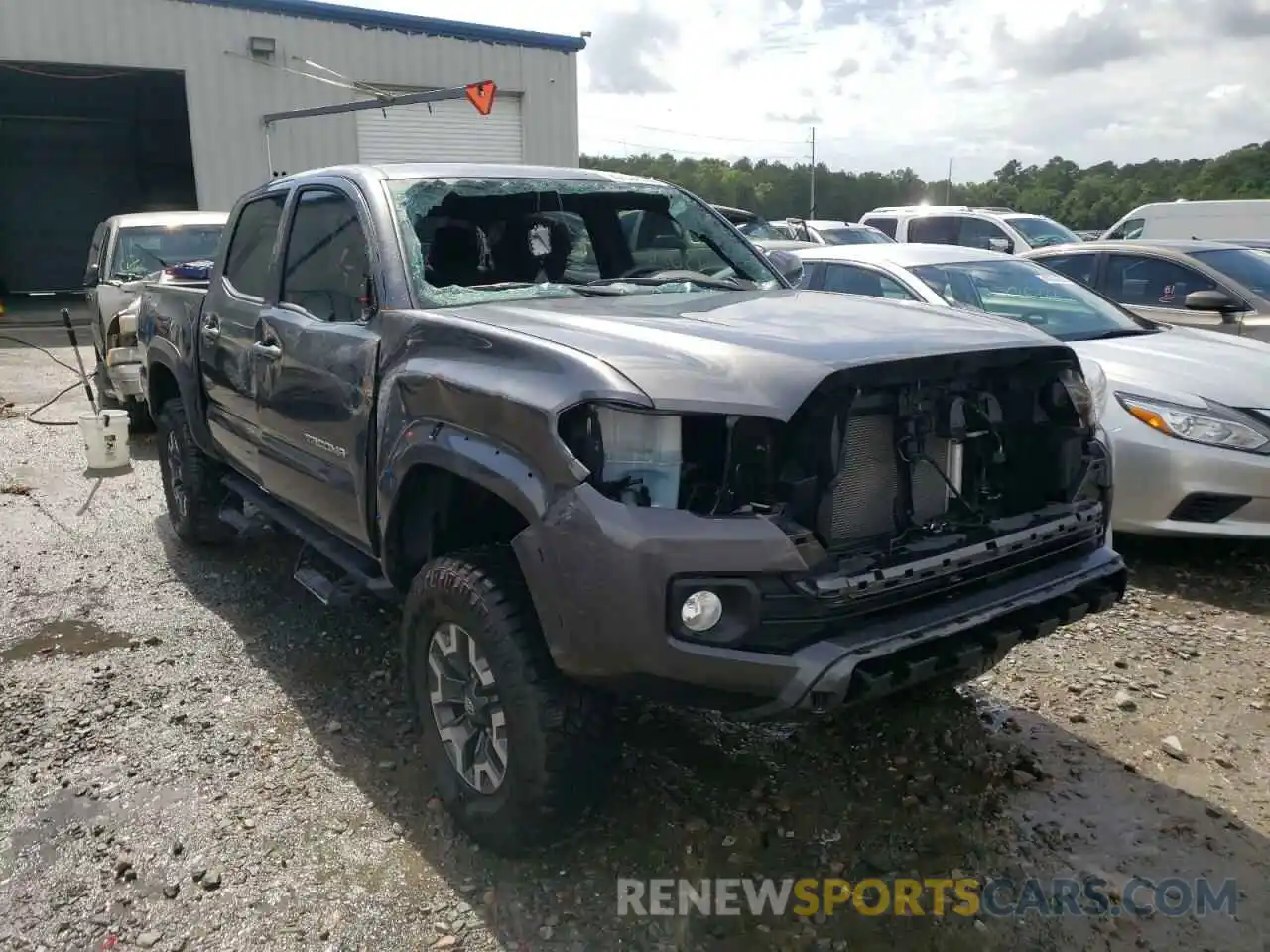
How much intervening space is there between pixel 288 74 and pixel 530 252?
15261mm

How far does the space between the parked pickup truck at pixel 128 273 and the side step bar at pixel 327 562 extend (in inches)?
169

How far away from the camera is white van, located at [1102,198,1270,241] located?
14242 mm

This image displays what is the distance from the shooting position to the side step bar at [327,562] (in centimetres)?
345

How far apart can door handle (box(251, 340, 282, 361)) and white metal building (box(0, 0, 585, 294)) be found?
14158 mm

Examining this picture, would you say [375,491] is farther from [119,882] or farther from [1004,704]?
[1004,704]

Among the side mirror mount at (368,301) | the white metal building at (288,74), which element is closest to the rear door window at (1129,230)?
the white metal building at (288,74)

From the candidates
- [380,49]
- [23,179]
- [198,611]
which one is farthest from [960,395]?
[23,179]

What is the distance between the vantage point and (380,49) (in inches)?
683

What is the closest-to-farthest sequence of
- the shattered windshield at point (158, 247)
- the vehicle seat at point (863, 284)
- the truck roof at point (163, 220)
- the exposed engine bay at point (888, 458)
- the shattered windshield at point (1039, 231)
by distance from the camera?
the exposed engine bay at point (888, 458), the vehicle seat at point (863, 284), the shattered windshield at point (158, 247), the truck roof at point (163, 220), the shattered windshield at point (1039, 231)

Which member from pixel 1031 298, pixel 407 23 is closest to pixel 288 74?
pixel 407 23

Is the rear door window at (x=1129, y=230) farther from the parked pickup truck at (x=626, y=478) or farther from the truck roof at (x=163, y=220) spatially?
the parked pickup truck at (x=626, y=478)

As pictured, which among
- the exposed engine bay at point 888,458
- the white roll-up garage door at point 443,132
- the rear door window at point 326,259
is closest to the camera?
the exposed engine bay at point 888,458

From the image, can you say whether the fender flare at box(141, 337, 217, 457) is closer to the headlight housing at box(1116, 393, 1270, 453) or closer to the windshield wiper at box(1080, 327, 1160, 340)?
the headlight housing at box(1116, 393, 1270, 453)

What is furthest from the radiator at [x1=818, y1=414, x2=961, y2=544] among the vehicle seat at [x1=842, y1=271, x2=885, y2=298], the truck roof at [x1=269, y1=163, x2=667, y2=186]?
the vehicle seat at [x1=842, y1=271, x2=885, y2=298]
